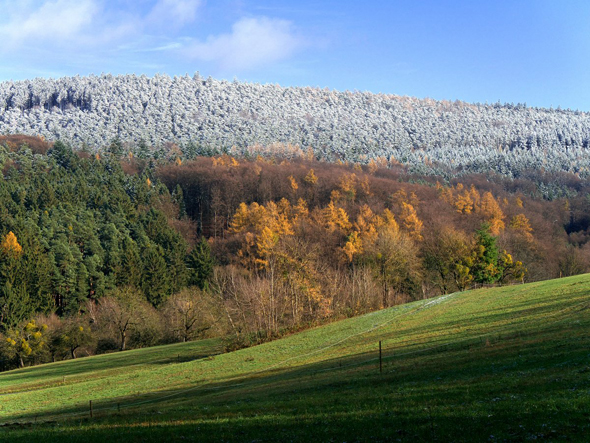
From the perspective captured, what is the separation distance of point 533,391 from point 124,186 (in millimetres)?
142904

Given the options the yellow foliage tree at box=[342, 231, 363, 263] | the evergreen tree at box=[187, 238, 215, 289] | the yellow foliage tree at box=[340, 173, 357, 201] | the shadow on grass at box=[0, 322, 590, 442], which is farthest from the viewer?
the yellow foliage tree at box=[340, 173, 357, 201]

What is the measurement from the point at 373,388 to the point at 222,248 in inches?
3721

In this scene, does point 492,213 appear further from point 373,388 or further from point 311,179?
point 373,388

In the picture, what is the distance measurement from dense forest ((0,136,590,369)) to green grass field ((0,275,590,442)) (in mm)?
17020

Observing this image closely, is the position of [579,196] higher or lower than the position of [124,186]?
lower

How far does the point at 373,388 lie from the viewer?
21.6 meters

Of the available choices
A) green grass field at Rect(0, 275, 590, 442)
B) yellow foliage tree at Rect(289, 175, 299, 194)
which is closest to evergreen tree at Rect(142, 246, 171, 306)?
yellow foliage tree at Rect(289, 175, 299, 194)

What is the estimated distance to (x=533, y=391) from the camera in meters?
16.1

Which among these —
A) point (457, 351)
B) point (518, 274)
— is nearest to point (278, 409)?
point (457, 351)

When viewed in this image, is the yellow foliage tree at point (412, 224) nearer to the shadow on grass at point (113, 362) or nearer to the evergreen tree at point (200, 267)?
the evergreen tree at point (200, 267)

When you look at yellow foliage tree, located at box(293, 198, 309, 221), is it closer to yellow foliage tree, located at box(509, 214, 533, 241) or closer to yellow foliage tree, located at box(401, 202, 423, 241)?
yellow foliage tree, located at box(401, 202, 423, 241)

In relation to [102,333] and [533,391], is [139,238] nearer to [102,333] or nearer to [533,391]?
[102,333]

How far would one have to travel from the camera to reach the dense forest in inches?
2781

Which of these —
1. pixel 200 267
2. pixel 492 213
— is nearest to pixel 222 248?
pixel 200 267
